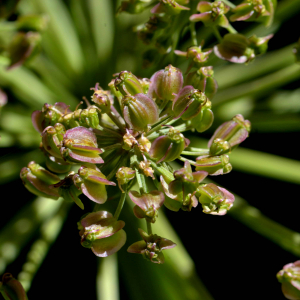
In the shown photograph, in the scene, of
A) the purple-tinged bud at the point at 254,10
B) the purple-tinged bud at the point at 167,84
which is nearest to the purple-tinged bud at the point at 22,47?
the purple-tinged bud at the point at 167,84

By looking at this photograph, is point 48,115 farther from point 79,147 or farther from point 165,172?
point 165,172

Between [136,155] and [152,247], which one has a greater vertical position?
[136,155]

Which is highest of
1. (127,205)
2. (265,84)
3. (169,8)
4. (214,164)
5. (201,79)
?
(169,8)

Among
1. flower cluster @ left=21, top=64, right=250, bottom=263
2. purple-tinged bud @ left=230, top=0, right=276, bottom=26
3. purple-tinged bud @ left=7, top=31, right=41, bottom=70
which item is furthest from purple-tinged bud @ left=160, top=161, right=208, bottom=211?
purple-tinged bud @ left=230, top=0, right=276, bottom=26

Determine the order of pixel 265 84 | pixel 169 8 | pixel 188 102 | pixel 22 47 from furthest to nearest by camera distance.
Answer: pixel 265 84
pixel 169 8
pixel 188 102
pixel 22 47

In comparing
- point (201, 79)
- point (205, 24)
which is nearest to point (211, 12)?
point (205, 24)

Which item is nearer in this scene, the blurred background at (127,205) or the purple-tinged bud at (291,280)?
the purple-tinged bud at (291,280)

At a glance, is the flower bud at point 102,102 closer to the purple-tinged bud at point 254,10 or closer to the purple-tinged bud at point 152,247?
the purple-tinged bud at point 152,247
